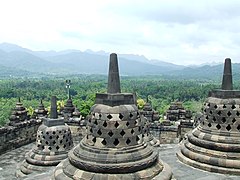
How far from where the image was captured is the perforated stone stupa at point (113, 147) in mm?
6770

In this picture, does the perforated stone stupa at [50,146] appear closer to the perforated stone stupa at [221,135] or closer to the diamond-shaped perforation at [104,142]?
the perforated stone stupa at [221,135]

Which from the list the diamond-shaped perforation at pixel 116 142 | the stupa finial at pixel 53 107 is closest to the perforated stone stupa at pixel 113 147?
the diamond-shaped perforation at pixel 116 142

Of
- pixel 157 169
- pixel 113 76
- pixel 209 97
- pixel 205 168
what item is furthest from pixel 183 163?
pixel 113 76

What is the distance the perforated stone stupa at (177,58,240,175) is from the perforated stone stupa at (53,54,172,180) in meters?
2.65

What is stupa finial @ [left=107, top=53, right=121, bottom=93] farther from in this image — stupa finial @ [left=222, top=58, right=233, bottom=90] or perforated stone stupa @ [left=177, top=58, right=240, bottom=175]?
stupa finial @ [left=222, top=58, right=233, bottom=90]

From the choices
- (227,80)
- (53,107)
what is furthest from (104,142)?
(53,107)

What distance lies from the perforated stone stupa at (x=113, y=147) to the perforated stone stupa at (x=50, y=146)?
5700 millimetres

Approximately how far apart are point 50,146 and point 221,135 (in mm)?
7283

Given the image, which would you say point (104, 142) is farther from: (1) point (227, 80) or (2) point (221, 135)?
(1) point (227, 80)

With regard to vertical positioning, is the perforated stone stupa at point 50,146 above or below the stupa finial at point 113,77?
below

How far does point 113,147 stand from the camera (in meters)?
A: 6.95

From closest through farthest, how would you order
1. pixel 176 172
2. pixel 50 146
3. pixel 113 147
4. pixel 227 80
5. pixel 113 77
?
1. pixel 113 147
2. pixel 113 77
3. pixel 176 172
4. pixel 227 80
5. pixel 50 146

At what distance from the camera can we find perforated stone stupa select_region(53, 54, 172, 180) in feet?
22.2

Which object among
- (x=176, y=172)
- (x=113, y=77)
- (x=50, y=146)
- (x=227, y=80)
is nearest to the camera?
(x=113, y=77)
